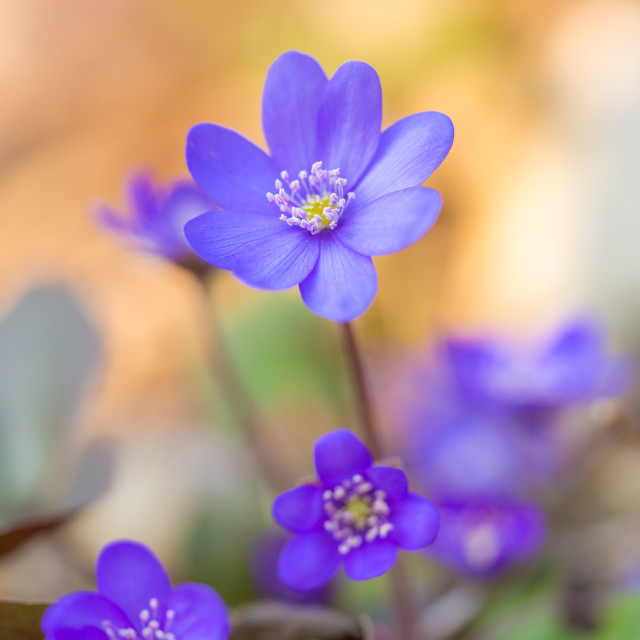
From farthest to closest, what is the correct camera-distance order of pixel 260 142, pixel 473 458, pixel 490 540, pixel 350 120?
pixel 260 142 → pixel 473 458 → pixel 490 540 → pixel 350 120

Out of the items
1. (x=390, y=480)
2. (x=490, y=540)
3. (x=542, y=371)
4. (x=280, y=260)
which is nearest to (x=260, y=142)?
(x=542, y=371)

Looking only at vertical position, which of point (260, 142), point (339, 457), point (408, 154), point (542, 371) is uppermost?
point (408, 154)

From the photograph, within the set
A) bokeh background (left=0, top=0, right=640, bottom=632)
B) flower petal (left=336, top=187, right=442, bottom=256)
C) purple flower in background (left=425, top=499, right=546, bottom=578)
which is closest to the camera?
flower petal (left=336, top=187, right=442, bottom=256)

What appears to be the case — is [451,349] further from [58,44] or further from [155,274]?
[58,44]

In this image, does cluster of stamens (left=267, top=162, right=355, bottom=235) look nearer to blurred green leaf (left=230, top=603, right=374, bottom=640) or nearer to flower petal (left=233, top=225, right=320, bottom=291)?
flower petal (left=233, top=225, right=320, bottom=291)

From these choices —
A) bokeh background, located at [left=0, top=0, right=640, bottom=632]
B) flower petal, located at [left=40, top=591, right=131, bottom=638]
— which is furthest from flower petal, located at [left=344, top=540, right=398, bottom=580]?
bokeh background, located at [left=0, top=0, right=640, bottom=632]

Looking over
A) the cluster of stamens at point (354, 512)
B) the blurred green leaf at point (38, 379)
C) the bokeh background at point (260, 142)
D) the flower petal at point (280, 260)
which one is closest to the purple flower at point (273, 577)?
the bokeh background at point (260, 142)

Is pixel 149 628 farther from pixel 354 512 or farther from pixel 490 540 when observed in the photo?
pixel 490 540
